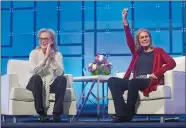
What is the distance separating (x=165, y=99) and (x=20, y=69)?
61.3 inches

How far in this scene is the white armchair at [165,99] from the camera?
11.5 feet

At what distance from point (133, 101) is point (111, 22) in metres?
2.89

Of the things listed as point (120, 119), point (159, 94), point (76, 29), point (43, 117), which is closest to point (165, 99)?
point (159, 94)

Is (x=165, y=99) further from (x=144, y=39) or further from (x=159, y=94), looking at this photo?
(x=144, y=39)

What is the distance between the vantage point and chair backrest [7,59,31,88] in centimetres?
415

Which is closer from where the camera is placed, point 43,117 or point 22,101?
point 43,117

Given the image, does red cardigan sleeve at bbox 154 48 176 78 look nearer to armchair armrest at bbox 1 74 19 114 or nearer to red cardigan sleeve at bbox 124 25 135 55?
red cardigan sleeve at bbox 124 25 135 55

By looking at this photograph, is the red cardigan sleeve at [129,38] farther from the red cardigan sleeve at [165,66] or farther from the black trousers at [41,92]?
the black trousers at [41,92]

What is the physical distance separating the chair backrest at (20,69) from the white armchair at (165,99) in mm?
1031

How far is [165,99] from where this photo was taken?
351 cm

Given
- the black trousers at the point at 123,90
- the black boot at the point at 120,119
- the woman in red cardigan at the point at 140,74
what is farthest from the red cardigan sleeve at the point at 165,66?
the black boot at the point at 120,119

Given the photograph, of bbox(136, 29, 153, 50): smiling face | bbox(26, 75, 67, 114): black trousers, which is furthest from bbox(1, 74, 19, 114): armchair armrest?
bbox(136, 29, 153, 50): smiling face

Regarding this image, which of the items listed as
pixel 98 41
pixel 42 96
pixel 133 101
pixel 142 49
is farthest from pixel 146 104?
pixel 98 41

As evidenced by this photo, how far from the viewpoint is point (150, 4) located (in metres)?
6.08
